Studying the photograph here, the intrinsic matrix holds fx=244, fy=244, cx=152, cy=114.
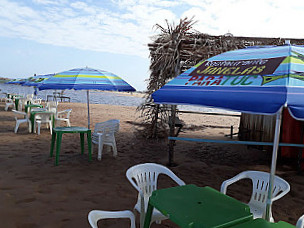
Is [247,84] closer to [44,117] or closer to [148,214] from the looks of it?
[148,214]

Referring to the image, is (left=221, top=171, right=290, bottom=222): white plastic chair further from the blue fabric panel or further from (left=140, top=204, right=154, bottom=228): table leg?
the blue fabric panel

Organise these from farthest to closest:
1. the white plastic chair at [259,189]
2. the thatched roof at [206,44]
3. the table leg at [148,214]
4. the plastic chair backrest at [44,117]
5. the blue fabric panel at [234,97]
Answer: the plastic chair backrest at [44,117] → the thatched roof at [206,44] → the white plastic chair at [259,189] → the table leg at [148,214] → the blue fabric panel at [234,97]

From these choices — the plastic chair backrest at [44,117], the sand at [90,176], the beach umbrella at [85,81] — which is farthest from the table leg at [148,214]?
the plastic chair backrest at [44,117]

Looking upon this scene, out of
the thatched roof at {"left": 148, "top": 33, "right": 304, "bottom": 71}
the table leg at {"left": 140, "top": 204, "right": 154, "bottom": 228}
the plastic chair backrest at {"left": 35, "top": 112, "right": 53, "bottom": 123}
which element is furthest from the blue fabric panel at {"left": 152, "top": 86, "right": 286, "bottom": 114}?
the plastic chair backrest at {"left": 35, "top": 112, "right": 53, "bottom": 123}

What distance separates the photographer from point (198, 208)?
206cm

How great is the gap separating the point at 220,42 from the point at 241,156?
3224 mm

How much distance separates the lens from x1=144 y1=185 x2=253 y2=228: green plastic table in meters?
1.86

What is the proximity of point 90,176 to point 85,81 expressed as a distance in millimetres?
1962

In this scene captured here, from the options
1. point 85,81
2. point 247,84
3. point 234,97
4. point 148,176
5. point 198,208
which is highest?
point 85,81

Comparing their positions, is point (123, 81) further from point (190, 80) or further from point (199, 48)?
point (190, 80)

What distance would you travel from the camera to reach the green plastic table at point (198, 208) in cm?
186

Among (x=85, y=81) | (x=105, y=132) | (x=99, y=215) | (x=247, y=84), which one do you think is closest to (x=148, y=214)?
(x=99, y=215)

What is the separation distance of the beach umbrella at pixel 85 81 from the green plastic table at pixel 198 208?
329cm

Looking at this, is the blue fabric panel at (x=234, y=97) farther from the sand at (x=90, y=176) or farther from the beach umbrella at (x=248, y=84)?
the sand at (x=90, y=176)
